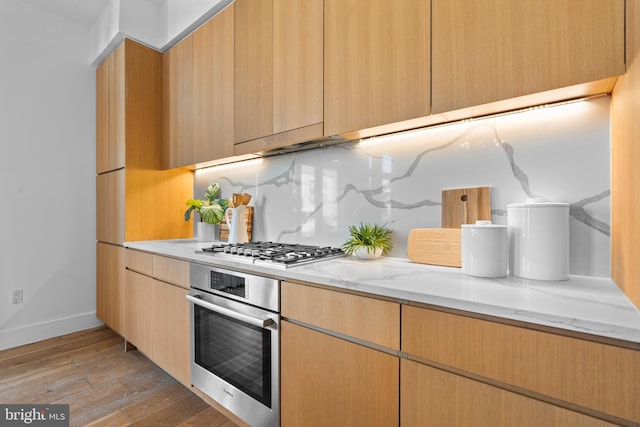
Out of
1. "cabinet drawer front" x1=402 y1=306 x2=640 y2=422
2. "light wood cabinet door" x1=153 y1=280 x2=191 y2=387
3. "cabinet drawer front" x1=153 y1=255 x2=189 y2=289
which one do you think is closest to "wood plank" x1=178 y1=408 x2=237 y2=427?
"light wood cabinet door" x1=153 y1=280 x2=191 y2=387

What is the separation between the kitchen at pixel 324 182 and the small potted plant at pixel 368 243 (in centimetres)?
7

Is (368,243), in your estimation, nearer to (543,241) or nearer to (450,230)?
(450,230)

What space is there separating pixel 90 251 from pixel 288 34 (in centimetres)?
286

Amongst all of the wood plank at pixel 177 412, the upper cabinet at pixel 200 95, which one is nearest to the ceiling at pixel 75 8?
the upper cabinet at pixel 200 95

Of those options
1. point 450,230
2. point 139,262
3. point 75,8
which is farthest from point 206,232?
point 75,8

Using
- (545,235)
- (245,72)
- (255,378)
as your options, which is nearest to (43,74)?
(245,72)

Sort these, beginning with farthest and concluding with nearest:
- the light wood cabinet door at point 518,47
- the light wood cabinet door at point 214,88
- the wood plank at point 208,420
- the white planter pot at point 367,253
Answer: the light wood cabinet door at point 214,88
the wood plank at point 208,420
the white planter pot at point 367,253
the light wood cabinet door at point 518,47

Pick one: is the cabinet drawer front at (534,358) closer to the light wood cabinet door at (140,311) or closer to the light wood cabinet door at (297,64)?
the light wood cabinet door at (297,64)

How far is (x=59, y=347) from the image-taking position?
2.57 m

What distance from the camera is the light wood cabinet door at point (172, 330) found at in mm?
1780

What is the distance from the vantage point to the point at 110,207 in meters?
2.69

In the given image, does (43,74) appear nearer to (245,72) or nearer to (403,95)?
(245,72)

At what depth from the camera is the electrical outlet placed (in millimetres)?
2629

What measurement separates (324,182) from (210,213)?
→ 0.98 metres
